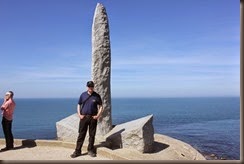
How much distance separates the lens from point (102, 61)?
41.3 ft

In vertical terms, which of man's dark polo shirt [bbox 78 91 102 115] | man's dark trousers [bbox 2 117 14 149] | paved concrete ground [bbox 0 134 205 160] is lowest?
paved concrete ground [bbox 0 134 205 160]

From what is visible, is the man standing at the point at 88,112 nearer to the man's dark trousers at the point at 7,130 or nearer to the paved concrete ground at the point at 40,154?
the paved concrete ground at the point at 40,154

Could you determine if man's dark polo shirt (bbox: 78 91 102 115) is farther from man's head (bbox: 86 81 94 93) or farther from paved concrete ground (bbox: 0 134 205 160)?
paved concrete ground (bbox: 0 134 205 160)

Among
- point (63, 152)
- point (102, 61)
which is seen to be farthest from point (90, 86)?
point (102, 61)

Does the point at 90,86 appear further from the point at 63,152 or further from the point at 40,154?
the point at 40,154

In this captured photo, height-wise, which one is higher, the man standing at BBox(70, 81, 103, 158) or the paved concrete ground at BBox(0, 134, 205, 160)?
the man standing at BBox(70, 81, 103, 158)

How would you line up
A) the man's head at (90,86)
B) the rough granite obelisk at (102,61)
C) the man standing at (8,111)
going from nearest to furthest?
the man's head at (90,86) < the man standing at (8,111) < the rough granite obelisk at (102,61)

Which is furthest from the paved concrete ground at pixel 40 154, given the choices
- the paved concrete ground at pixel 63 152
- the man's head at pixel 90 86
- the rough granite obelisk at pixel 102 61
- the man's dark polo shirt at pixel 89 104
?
the rough granite obelisk at pixel 102 61

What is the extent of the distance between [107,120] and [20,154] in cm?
429

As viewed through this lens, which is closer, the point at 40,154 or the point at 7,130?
the point at 40,154

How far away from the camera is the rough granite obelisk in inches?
493

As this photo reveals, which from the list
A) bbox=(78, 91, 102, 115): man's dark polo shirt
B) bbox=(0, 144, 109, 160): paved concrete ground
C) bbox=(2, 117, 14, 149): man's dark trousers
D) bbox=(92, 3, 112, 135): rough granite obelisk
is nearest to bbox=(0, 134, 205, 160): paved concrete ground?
bbox=(0, 144, 109, 160): paved concrete ground

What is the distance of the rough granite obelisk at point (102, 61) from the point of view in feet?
41.1

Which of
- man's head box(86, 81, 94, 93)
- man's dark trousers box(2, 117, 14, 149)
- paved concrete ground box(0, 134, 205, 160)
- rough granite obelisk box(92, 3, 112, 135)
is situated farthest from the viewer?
rough granite obelisk box(92, 3, 112, 135)
